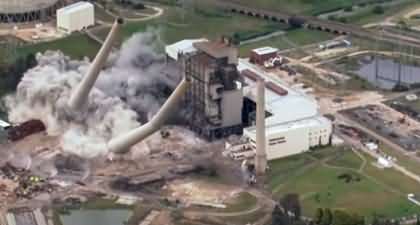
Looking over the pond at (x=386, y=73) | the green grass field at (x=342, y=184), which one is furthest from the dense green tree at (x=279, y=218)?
the pond at (x=386, y=73)

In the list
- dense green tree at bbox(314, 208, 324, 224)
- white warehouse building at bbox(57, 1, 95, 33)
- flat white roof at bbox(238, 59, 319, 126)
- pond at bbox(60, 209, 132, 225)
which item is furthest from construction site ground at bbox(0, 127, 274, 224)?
white warehouse building at bbox(57, 1, 95, 33)

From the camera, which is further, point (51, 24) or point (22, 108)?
point (51, 24)

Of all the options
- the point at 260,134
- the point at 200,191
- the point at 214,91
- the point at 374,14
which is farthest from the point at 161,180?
the point at 374,14

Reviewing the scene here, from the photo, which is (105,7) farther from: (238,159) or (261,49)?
(238,159)

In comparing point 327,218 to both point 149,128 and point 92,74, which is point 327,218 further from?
point 92,74

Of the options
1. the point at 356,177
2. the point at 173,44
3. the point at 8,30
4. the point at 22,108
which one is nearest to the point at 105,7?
the point at 8,30

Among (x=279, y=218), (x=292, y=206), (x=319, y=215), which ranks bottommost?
(x=279, y=218)
